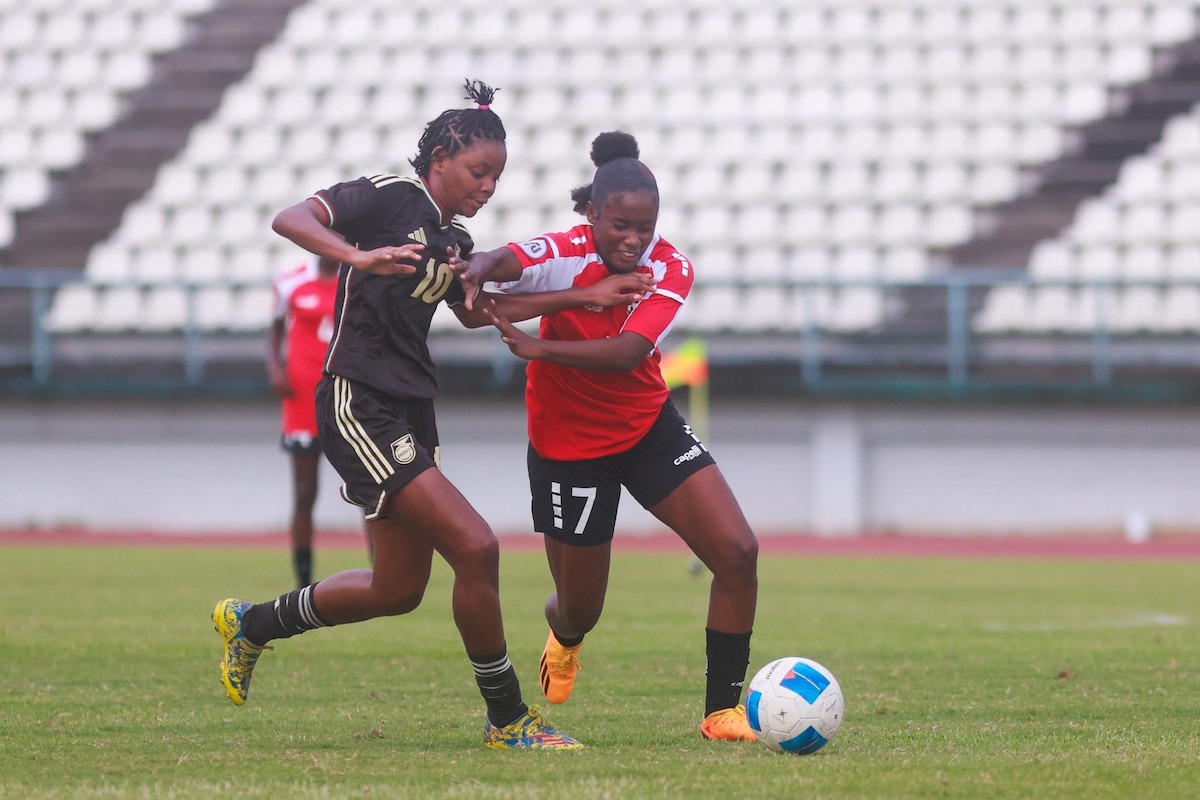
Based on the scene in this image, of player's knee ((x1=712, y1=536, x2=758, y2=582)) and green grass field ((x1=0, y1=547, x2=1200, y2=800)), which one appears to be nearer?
green grass field ((x1=0, y1=547, x2=1200, y2=800))

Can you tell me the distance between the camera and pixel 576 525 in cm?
591

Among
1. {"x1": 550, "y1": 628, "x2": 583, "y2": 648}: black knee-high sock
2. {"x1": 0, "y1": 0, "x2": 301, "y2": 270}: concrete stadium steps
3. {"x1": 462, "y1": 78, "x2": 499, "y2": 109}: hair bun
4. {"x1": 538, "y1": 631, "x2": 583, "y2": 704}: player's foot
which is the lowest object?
{"x1": 538, "y1": 631, "x2": 583, "y2": 704}: player's foot

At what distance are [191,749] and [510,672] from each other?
103cm

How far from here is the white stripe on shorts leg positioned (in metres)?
5.19

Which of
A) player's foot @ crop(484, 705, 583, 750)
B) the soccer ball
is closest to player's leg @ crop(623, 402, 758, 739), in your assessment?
the soccer ball

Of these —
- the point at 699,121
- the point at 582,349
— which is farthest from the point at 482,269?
the point at 699,121

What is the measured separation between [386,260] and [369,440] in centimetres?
63

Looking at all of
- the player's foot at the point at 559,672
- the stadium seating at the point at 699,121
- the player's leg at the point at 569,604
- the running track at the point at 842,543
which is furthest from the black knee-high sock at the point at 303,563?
the stadium seating at the point at 699,121

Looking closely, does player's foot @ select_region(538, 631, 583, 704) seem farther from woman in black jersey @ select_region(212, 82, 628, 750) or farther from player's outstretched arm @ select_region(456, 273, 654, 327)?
player's outstretched arm @ select_region(456, 273, 654, 327)

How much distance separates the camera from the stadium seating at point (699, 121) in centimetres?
2005

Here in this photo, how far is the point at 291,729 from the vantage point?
5.50 m

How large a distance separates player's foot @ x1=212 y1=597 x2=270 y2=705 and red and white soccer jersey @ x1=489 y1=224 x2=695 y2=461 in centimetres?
126

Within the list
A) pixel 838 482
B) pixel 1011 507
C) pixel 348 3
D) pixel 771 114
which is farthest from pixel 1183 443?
pixel 348 3

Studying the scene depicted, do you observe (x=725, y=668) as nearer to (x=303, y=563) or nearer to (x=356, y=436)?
(x=356, y=436)
